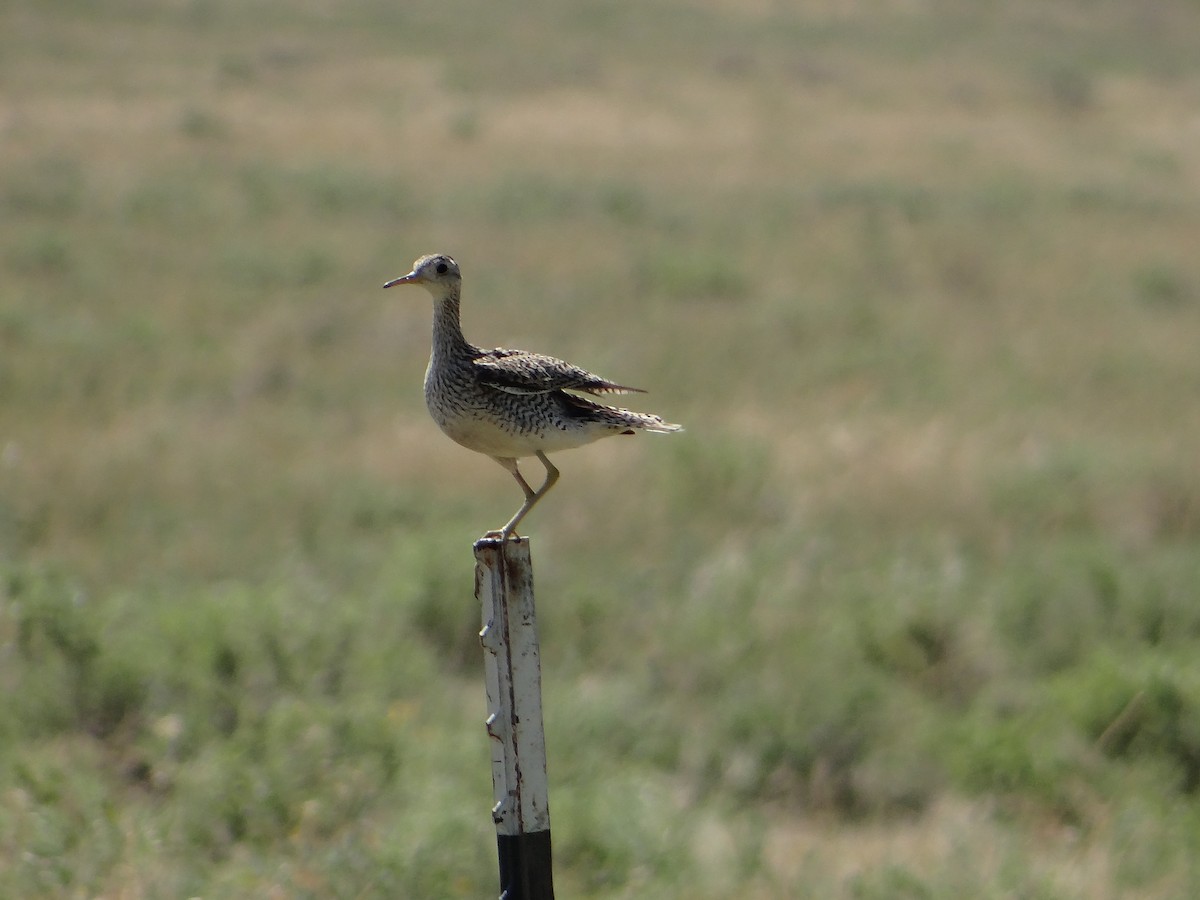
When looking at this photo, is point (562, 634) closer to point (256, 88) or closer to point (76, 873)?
point (76, 873)

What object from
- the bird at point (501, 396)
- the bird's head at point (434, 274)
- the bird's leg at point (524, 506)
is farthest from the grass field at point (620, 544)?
the bird's head at point (434, 274)

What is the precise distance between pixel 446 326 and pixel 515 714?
3.77ft

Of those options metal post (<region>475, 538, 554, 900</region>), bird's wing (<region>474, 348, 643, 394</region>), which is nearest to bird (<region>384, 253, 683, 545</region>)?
bird's wing (<region>474, 348, 643, 394</region>)

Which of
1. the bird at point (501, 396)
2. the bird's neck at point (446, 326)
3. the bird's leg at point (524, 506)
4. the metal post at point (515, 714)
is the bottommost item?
the metal post at point (515, 714)

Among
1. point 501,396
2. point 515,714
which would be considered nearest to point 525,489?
point 501,396

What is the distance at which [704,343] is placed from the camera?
16578 mm

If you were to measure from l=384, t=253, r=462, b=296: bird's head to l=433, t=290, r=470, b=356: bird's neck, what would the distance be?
4 centimetres

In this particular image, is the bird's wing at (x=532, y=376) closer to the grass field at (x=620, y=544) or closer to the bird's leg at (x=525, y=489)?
the bird's leg at (x=525, y=489)

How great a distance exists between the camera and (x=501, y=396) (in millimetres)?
4309

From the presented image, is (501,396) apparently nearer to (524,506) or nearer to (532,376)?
(532,376)

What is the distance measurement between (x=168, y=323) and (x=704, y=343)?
214 inches

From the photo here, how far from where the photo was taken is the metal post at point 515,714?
378cm

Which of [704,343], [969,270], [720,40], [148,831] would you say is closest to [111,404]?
[704,343]

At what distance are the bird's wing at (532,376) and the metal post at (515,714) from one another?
0.53m
